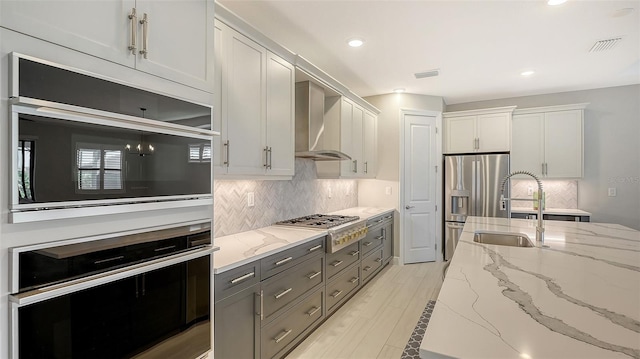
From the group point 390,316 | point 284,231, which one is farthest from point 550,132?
point 284,231

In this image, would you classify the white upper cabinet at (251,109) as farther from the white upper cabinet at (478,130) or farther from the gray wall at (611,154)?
the gray wall at (611,154)

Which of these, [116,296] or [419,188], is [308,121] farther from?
[419,188]

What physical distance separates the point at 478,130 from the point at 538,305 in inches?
175

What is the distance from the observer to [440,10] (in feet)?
8.18

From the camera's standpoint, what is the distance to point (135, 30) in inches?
50.0

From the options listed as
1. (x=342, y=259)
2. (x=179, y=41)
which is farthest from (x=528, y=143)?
(x=179, y=41)

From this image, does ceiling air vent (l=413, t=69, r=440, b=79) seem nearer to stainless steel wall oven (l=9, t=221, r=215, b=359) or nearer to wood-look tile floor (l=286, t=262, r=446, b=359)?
wood-look tile floor (l=286, t=262, r=446, b=359)

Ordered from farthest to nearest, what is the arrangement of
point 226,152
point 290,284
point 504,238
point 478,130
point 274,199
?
point 478,130 < point 274,199 < point 504,238 < point 290,284 < point 226,152

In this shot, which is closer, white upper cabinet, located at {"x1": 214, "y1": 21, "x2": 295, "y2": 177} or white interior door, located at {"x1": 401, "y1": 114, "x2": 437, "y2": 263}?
white upper cabinet, located at {"x1": 214, "y1": 21, "x2": 295, "y2": 177}

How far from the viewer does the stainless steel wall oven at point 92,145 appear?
3.12 ft

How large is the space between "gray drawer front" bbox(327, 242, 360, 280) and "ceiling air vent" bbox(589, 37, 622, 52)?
320 centimetres

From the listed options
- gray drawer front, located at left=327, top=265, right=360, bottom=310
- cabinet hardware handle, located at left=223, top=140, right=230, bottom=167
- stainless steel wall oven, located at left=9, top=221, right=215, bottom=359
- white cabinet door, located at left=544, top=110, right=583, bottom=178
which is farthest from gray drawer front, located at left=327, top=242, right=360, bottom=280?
white cabinet door, located at left=544, top=110, right=583, bottom=178

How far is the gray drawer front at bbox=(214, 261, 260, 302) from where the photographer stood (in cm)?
172

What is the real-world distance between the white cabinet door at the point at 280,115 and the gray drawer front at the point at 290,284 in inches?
31.3
